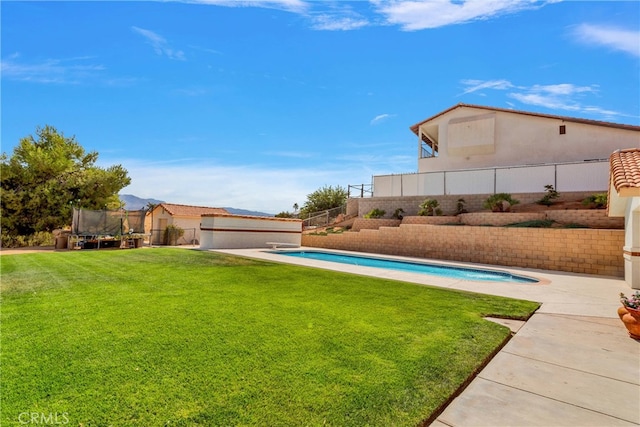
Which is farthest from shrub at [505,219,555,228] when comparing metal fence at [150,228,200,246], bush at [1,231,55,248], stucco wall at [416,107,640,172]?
bush at [1,231,55,248]

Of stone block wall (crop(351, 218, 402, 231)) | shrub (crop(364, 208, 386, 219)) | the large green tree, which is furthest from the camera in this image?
shrub (crop(364, 208, 386, 219))

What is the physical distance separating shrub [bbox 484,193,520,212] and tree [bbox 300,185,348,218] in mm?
14374

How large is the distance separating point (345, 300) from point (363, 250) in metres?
11.8

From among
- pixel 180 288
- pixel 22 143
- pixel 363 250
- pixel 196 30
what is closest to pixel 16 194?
pixel 22 143

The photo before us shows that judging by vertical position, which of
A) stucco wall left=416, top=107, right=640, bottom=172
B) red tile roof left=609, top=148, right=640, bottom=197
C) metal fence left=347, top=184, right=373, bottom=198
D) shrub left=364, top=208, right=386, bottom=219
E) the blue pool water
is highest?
stucco wall left=416, top=107, right=640, bottom=172

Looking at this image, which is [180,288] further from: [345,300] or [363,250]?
[363,250]

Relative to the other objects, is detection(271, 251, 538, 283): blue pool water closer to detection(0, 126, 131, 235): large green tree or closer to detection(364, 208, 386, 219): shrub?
detection(364, 208, 386, 219): shrub

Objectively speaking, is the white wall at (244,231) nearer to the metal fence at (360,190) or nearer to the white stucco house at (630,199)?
the metal fence at (360,190)

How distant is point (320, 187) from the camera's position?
99.9 ft

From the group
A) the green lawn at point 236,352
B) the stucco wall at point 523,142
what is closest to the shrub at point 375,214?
the stucco wall at point 523,142

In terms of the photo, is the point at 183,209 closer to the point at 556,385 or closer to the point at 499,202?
the point at 499,202

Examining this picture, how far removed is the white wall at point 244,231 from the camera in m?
16.2

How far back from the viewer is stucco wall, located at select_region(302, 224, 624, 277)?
1055cm

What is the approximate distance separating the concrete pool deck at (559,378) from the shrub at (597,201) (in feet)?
33.2
